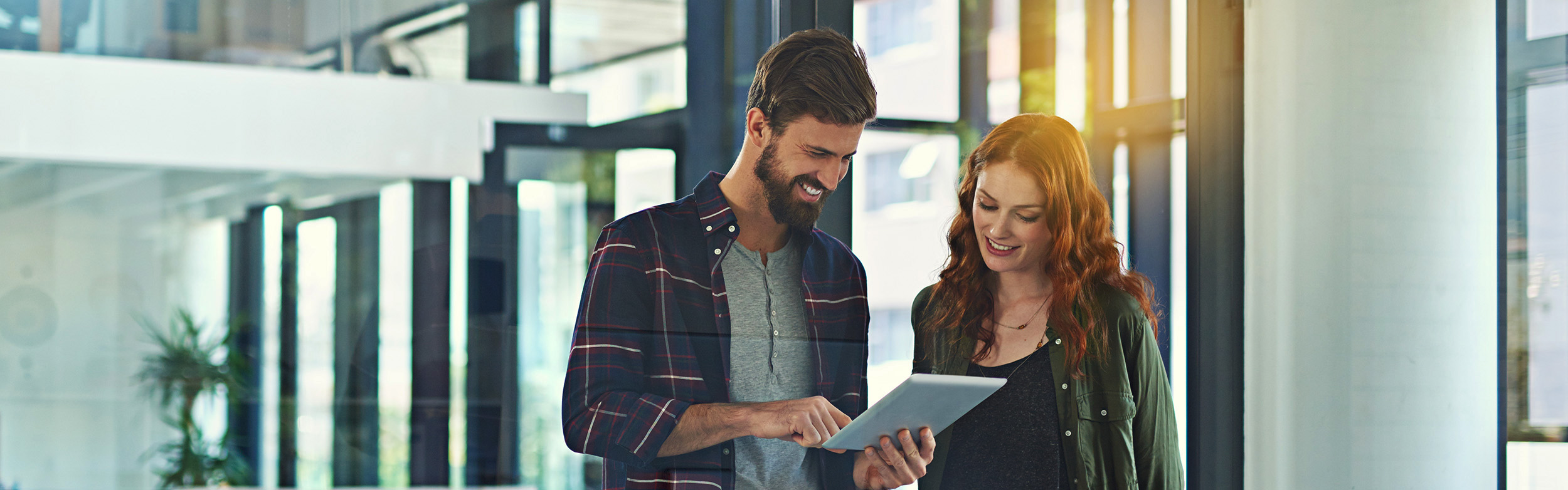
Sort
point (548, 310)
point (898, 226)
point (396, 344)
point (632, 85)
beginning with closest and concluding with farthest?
1. point (396, 344)
2. point (548, 310)
3. point (632, 85)
4. point (898, 226)

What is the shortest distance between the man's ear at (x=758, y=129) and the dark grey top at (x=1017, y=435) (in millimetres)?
562

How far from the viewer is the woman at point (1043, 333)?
210 cm

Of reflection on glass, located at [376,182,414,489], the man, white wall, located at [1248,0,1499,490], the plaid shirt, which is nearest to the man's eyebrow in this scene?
the man

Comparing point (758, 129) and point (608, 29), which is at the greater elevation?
point (608, 29)

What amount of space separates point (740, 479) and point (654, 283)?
348 mm

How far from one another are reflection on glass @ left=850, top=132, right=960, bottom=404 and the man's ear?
1.30 feet

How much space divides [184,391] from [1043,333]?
1.42m

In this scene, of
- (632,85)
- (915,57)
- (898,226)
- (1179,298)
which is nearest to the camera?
(632,85)

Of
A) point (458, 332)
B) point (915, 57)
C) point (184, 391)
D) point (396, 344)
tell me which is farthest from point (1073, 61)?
point (184, 391)

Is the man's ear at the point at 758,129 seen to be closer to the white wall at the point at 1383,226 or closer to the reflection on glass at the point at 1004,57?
the reflection on glass at the point at 1004,57

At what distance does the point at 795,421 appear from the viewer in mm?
1955

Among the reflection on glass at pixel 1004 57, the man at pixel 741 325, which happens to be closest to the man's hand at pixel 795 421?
the man at pixel 741 325

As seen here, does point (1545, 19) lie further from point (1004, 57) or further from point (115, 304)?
point (115, 304)

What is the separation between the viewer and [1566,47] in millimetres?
2707
